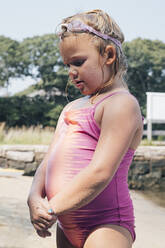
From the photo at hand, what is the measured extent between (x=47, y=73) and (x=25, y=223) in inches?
984

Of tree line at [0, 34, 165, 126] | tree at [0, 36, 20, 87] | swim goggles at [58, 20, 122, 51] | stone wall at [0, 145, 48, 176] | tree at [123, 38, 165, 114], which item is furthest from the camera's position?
tree at [123, 38, 165, 114]

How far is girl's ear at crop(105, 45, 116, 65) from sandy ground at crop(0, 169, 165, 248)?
7.54 feet

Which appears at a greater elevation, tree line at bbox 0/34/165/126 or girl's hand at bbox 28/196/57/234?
girl's hand at bbox 28/196/57/234

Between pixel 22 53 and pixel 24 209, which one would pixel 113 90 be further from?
pixel 22 53

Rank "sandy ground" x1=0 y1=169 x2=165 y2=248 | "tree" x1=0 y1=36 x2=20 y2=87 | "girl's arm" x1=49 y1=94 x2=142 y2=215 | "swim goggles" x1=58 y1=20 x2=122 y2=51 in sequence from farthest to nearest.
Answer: "tree" x1=0 y1=36 x2=20 y2=87, "sandy ground" x1=0 y1=169 x2=165 y2=248, "swim goggles" x1=58 y1=20 x2=122 y2=51, "girl's arm" x1=49 y1=94 x2=142 y2=215

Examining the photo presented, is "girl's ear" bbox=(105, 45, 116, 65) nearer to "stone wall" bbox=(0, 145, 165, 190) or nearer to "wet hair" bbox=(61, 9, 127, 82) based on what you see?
"wet hair" bbox=(61, 9, 127, 82)

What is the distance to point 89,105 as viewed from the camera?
1289 mm

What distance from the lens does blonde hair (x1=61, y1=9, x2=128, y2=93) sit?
125 cm

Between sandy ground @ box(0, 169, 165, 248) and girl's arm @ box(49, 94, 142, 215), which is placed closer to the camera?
girl's arm @ box(49, 94, 142, 215)

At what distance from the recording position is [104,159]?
3.72 feet

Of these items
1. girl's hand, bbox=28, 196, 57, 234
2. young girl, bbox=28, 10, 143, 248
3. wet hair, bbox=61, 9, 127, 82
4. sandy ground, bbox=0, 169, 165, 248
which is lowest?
sandy ground, bbox=0, 169, 165, 248

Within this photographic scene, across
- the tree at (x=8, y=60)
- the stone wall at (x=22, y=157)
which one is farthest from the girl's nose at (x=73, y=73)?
the tree at (x=8, y=60)

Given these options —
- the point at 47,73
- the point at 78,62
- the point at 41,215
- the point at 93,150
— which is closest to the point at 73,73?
the point at 78,62

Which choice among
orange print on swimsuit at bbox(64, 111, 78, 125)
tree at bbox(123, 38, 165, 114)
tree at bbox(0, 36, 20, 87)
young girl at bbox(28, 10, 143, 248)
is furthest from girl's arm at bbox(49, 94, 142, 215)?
tree at bbox(123, 38, 165, 114)
